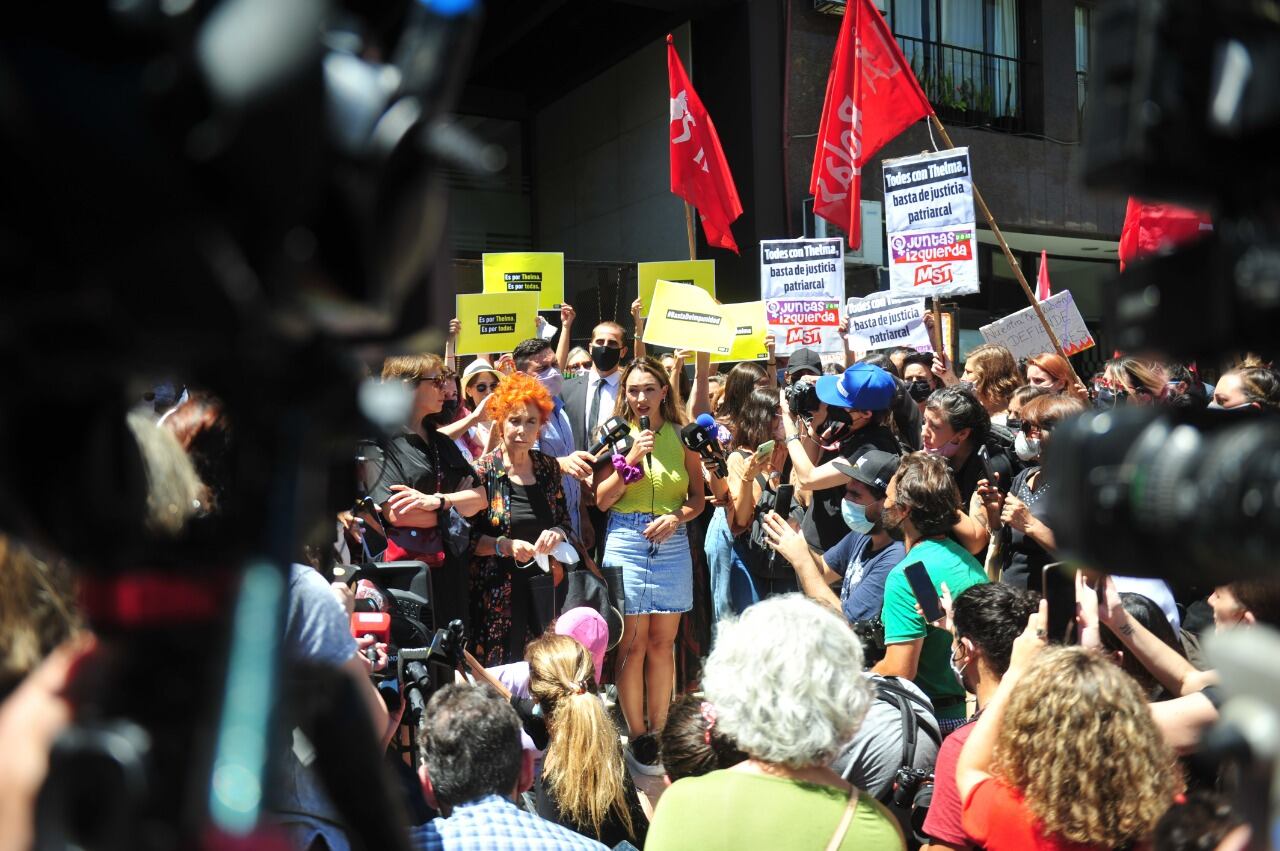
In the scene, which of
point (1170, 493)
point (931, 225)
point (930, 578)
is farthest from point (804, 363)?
point (1170, 493)

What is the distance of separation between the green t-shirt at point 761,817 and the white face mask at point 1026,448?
10.7 feet

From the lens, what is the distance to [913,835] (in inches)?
127

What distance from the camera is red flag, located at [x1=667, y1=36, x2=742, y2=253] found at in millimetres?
10070

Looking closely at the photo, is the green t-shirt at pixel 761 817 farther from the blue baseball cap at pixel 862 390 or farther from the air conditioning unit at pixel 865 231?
the air conditioning unit at pixel 865 231

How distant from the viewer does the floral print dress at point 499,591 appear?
5383 mm

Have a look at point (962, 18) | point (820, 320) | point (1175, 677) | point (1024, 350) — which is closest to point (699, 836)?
point (1175, 677)

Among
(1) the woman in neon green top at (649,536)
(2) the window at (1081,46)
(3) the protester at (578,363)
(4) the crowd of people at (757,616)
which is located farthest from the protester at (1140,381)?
(2) the window at (1081,46)

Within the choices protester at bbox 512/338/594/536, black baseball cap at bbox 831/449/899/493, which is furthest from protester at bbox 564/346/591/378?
black baseball cap at bbox 831/449/899/493

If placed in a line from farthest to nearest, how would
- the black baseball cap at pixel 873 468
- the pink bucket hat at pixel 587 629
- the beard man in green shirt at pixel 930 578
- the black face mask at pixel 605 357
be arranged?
the black face mask at pixel 605 357 → the black baseball cap at pixel 873 468 → the pink bucket hat at pixel 587 629 → the beard man in green shirt at pixel 930 578

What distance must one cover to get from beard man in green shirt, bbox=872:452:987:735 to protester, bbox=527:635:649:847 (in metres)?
1.01

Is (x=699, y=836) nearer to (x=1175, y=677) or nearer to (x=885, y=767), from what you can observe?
(x=885, y=767)

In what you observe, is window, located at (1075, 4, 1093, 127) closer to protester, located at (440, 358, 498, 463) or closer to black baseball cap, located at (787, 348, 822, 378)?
black baseball cap, located at (787, 348, 822, 378)

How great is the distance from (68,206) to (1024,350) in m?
8.03

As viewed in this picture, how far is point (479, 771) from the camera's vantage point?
9.27 feet
